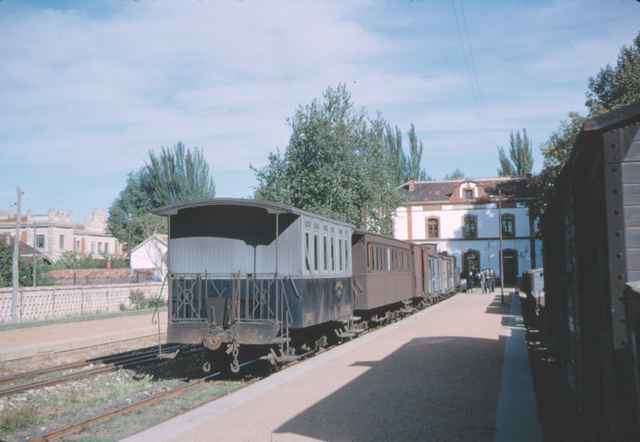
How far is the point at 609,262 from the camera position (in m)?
4.31

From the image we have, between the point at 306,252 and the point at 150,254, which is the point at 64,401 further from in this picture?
the point at 150,254

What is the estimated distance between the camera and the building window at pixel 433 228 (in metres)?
56.9

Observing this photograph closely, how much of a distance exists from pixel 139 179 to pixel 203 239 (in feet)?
202

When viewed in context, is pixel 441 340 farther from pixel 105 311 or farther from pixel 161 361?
pixel 105 311

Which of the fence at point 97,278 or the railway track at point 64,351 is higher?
the fence at point 97,278

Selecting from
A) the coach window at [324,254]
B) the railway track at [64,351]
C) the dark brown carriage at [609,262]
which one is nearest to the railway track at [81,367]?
the railway track at [64,351]

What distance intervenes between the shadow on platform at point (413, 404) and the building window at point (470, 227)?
4504 centimetres

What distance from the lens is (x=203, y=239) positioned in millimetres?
12023

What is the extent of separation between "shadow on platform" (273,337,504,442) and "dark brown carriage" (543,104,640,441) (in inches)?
62.7

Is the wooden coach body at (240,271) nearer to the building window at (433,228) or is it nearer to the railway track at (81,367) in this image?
the railway track at (81,367)

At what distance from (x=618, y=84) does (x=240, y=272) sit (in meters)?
35.1

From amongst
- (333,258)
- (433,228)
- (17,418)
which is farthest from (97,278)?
(433,228)

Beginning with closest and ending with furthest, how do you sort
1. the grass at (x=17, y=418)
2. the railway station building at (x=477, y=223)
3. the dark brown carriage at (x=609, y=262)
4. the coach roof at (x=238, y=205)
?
the dark brown carriage at (x=609, y=262), the grass at (x=17, y=418), the coach roof at (x=238, y=205), the railway station building at (x=477, y=223)

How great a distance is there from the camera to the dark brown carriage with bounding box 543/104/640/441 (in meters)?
4.19
